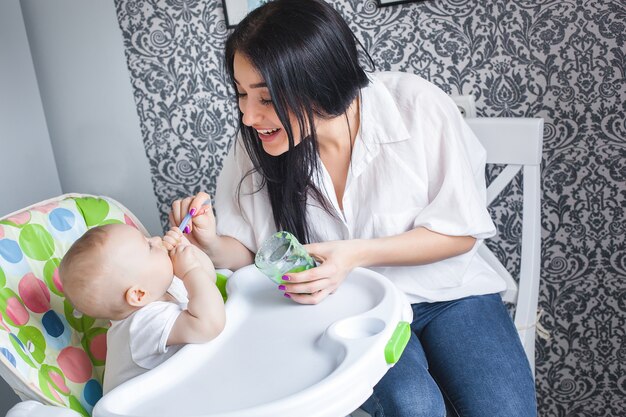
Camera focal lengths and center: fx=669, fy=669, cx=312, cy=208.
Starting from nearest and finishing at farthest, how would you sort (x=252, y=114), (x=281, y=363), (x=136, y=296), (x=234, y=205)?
(x=281, y=363) < (x=136, y=296) < (x=252, y=114) < (x=234, y=205)

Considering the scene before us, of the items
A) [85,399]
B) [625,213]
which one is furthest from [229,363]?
[625,213]

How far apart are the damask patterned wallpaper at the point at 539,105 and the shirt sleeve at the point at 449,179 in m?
0.41

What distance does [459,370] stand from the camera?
131cm

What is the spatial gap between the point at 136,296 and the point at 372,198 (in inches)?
21.5

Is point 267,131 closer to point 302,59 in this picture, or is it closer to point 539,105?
point 302,59

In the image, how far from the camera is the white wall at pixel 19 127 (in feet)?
6.26

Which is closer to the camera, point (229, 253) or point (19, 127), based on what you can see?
point (229, 253)

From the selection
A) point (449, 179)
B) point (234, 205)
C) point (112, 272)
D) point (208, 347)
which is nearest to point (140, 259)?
point (112, 272)

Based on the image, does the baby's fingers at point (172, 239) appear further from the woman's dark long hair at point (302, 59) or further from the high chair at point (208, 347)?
the woman's dark long hair at point (302, 59)

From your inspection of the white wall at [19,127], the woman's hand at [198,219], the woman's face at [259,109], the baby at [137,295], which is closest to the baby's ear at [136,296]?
the baby at [137,295]

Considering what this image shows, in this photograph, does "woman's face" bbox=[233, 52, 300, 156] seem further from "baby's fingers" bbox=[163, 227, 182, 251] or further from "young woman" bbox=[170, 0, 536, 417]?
"baby's fingers" bbox=[163, 227, 182, 251]

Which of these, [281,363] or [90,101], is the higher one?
[90,101]

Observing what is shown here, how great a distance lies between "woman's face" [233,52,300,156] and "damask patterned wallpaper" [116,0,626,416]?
0.63 metres

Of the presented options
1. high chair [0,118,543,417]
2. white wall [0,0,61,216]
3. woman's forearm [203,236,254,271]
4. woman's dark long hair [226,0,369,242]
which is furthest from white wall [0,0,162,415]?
woman's dark long hair [226,0,369,242]
